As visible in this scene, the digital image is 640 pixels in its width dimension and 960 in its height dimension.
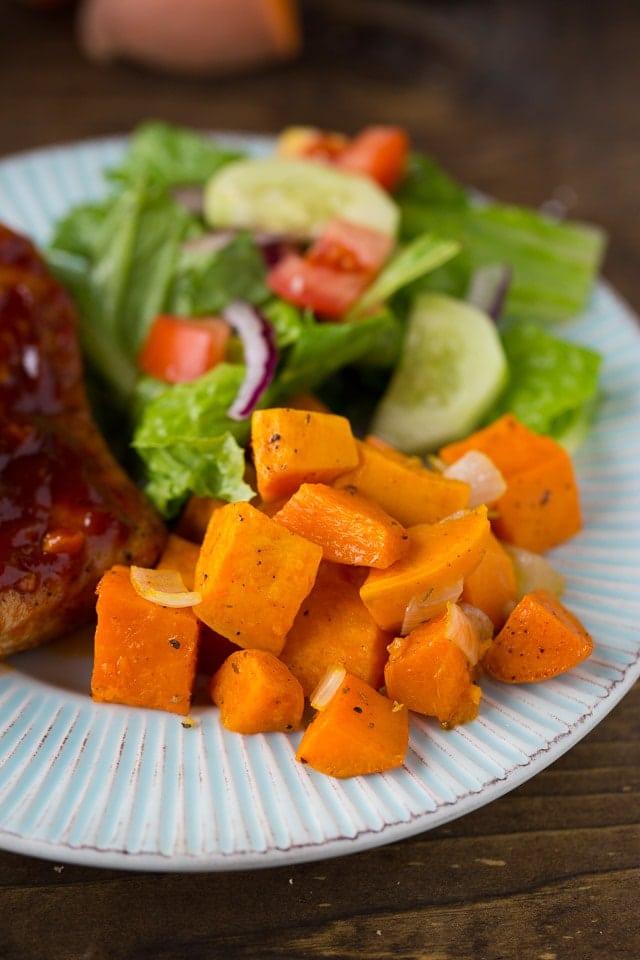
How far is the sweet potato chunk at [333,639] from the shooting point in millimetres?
2699

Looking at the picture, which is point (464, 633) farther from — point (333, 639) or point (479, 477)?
point (479, 477)

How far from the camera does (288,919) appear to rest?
7.91 feet

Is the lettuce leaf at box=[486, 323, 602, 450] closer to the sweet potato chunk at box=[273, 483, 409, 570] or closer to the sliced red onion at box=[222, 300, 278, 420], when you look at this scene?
the sliced red onion at box=[222, 300, 278, 420]

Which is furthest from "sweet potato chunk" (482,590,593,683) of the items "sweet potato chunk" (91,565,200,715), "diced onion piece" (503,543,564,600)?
"sweet potato chunk" (91,565,200,715)

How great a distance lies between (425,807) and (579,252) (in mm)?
3013

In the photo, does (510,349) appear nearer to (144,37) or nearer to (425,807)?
(425,807)

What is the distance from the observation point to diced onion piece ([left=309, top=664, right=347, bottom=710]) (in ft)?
8.36

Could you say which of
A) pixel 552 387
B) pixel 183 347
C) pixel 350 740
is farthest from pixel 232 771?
pixel 552 387

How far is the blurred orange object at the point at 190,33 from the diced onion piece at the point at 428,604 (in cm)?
476

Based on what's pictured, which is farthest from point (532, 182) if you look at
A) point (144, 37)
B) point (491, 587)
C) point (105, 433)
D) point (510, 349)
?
point (491, 587)

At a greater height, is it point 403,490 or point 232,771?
point 403,490

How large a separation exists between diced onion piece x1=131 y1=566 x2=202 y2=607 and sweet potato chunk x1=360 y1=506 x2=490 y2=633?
0.48 metres

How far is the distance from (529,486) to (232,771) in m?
1.36

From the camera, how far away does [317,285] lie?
3857 millimetres
